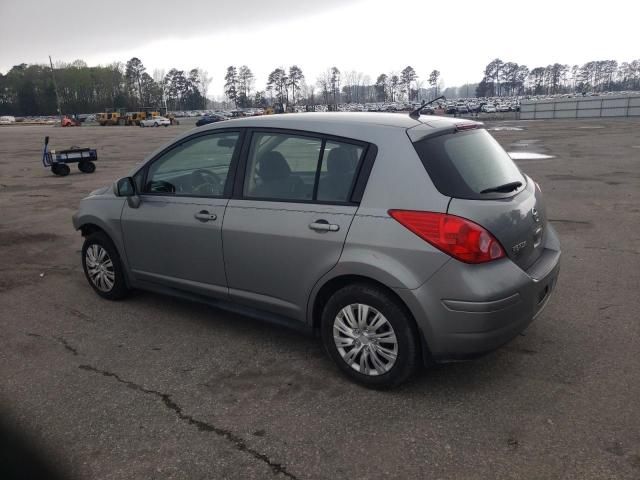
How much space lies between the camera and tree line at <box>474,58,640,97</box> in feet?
511

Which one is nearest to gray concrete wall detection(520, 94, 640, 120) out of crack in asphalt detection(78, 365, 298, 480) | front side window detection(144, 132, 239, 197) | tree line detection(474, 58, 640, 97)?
front side window detection(144, 132, 239, 197)

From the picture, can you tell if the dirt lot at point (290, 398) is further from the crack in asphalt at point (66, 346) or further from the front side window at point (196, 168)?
the front side window at point (196, 168)

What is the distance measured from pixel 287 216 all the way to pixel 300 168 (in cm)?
37

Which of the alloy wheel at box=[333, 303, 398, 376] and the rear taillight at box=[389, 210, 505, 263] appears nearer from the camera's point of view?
the rear taillight at box=[389, 210, 505, 263]

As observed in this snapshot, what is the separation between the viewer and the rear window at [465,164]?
321 cm

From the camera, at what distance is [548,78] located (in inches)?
6196

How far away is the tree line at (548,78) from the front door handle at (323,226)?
168 m

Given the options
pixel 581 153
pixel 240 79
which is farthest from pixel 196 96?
pixel 581 153

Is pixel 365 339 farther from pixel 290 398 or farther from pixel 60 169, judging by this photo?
pixel 60 169

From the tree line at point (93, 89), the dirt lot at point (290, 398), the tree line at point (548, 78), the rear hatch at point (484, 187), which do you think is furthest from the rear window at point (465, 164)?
the tree line at point (548, 78)

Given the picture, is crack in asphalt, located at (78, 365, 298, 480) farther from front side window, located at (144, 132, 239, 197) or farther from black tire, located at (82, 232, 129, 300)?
front side window, located at (144, 132, 239, 197)

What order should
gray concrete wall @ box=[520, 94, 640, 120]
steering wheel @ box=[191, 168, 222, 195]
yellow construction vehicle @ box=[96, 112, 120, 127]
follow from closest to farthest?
steering wheel @ box=[191, 168, 222, 195]
gray concrete wall @ box=[520, 94, 640, 120]
yellow construction vehicle @ box=[96, 112, 120, 127]

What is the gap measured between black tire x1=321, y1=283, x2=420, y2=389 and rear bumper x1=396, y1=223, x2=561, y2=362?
0.29 ft

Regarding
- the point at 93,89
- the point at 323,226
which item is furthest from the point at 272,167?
the point at 93,89
